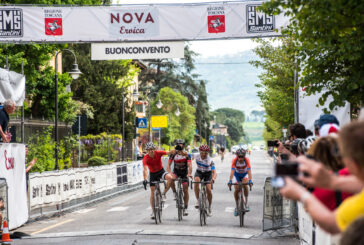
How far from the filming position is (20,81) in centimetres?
1520

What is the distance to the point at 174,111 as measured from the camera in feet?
266

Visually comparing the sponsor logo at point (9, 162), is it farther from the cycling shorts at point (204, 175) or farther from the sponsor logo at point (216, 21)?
the sponsor logo at point (216, 21)

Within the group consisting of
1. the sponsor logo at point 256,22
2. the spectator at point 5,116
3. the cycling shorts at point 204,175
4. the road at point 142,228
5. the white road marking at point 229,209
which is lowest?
the white road marking at point 229,209

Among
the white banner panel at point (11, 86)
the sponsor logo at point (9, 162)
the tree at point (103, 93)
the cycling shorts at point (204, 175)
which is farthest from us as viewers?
the tree at point (103, 93)

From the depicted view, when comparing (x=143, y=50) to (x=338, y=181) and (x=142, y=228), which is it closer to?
(x=142, y=228)

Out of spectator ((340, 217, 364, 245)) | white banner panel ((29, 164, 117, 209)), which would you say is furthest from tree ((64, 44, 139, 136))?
spectator ((340, 217, 364, 245))

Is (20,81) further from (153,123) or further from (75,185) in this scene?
(153,123)

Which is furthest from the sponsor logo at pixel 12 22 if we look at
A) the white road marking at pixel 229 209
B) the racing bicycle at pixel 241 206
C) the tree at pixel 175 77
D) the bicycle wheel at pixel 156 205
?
the tree at pixel 175 77

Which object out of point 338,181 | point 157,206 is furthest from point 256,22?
point 338,181

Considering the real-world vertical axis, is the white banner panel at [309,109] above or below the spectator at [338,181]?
above

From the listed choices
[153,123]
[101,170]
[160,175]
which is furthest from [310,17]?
[153,123]

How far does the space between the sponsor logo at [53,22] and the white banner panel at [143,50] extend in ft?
4.01

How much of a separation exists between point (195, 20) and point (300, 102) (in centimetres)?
474

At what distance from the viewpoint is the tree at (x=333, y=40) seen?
807 cm
